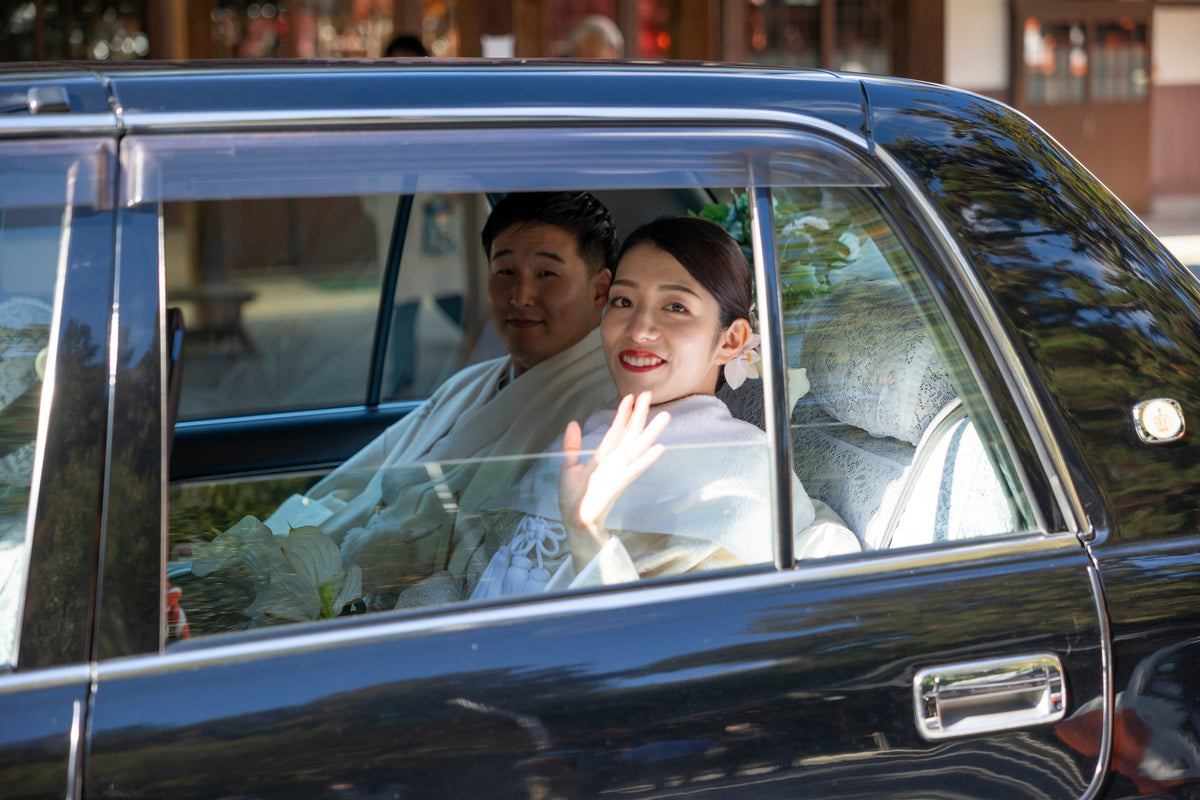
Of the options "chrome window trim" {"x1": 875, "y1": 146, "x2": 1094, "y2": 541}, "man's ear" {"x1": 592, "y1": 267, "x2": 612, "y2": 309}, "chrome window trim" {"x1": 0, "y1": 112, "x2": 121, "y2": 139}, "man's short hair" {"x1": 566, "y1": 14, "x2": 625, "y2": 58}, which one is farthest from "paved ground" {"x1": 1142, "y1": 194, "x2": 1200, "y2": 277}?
"chrome window trim" {"x1": 0, "y1": 112, "x2": 121, "y2": 139}

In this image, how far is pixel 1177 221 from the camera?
1183cm

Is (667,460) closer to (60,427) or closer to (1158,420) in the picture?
(1158,420)

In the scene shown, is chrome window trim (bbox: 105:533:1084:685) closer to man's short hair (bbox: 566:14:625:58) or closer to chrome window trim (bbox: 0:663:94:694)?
chrome window trim (bbox: 0:663:94:694)

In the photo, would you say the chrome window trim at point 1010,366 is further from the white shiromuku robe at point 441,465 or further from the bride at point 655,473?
the white shiromuku robe at point 441,465

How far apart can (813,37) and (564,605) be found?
8.54m

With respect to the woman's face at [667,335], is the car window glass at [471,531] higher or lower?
lower

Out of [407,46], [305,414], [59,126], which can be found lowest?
[305,414]

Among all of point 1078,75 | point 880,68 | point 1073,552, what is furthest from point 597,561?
point 1078,75

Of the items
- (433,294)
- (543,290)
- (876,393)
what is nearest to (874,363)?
(876,393)

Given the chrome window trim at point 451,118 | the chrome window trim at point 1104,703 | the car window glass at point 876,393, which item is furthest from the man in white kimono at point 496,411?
the chrome window trim at point 1104,703

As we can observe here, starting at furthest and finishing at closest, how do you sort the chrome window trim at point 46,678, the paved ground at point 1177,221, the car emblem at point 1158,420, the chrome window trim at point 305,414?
the paved ground at point 1177,221
the chrome window trim at point 305,414
the car emblem at point 1158,420
the chrome window trim at point 46,678

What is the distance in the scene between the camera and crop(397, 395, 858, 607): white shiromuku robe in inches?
54.7

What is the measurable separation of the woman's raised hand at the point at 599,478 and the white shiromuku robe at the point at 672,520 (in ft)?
0.04

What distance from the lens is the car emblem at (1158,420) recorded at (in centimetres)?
135
